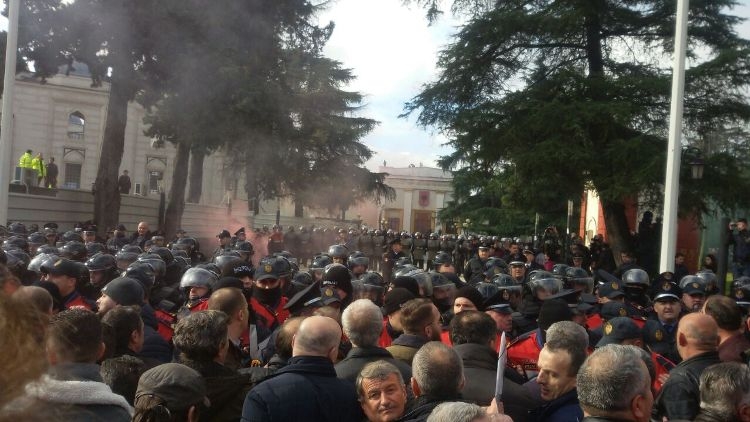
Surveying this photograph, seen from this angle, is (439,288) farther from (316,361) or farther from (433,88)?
(433,88)

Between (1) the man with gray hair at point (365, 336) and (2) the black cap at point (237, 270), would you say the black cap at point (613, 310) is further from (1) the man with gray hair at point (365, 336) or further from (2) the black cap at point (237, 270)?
(2) the black cap at point (237, 270)

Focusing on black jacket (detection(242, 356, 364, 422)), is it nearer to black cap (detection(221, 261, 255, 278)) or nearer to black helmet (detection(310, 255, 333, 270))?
black cap (detection(221, 261, 255, 278))

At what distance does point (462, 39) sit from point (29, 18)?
1147 centimetres

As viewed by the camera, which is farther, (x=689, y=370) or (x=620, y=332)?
(x=620, y=332)

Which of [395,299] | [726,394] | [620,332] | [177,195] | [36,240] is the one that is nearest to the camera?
[726,394]

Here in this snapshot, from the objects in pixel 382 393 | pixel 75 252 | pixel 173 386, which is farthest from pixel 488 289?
pixel 75 252

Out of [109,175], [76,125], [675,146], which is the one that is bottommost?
[109,175]

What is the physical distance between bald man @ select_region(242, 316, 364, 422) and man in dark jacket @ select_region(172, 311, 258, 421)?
242 millimetres

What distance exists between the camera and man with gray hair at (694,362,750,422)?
3.46m

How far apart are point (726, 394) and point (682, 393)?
72 cm

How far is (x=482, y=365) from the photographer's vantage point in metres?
4.33

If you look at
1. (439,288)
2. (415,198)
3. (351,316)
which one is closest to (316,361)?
(351,316)

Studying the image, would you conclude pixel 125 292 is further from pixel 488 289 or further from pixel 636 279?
pixel 636 279

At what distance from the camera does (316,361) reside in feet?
12.4
